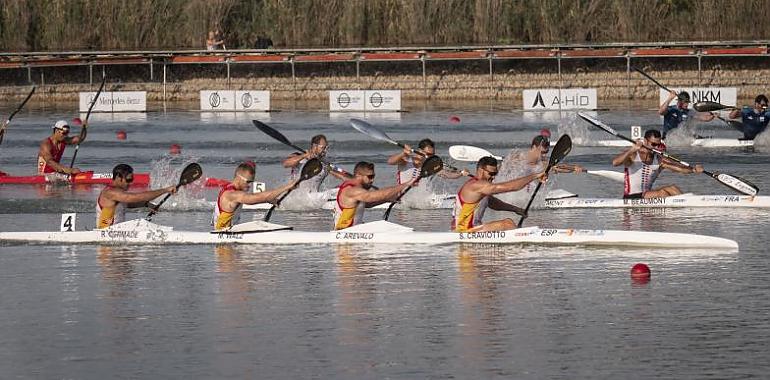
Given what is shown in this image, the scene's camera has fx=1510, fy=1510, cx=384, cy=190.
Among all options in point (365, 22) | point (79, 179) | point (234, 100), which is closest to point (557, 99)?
point (234, 100)

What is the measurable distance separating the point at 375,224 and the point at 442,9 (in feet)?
115

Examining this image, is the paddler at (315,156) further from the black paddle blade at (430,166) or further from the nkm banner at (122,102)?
the nkm banner at (122,102)

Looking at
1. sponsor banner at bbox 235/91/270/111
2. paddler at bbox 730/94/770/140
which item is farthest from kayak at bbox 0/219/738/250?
sponsor banner at bbox 235/91/270/111

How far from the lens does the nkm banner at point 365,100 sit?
→ 4922cm

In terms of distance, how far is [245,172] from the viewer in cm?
2197

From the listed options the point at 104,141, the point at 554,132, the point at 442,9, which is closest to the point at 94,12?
the point at 442,9

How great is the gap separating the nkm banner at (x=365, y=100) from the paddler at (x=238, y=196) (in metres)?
27.1

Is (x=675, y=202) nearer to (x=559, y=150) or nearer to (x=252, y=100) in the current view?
(x=559, y=150)

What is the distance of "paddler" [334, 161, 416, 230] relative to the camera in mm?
22016

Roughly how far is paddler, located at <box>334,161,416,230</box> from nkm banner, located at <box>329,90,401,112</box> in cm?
2703

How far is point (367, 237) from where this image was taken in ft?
72.3

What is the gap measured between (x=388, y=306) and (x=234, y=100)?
3429 centimetres

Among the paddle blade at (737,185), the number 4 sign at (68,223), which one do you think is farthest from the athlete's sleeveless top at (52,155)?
the paddle blade at (737,185)

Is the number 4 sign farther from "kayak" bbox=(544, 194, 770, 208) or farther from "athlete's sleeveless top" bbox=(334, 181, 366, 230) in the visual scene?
"kayak" bbox=(544, 194, 770, 208)
